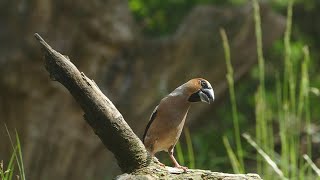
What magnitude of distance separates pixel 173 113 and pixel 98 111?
31cm

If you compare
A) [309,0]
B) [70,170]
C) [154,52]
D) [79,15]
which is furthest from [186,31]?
[309,0]

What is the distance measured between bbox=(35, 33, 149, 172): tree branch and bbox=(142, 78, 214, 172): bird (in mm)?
125

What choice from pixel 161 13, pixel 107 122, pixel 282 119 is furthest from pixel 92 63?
pixel 107 122

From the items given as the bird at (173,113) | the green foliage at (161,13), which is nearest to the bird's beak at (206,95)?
the bird at (173,113)

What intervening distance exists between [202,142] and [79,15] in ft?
6.20

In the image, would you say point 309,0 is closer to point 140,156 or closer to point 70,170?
point 70,170

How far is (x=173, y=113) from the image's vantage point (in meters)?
2.31

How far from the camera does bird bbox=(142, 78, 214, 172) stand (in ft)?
7.43

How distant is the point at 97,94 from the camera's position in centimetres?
208

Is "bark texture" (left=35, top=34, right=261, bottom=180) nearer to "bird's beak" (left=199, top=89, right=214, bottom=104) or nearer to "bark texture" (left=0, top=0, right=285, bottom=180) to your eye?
"bird's beak" (left=199, top=89, right=214, bottom=104)

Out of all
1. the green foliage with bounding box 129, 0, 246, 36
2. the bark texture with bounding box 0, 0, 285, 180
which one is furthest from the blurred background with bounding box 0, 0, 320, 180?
the green foliage with bounding box 129, 0, 246, 36

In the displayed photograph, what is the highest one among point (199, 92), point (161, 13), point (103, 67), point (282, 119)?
point (161, 13)

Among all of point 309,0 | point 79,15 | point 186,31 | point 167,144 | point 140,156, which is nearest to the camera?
point 140,156

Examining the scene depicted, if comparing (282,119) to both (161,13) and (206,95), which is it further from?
(161,13)
